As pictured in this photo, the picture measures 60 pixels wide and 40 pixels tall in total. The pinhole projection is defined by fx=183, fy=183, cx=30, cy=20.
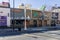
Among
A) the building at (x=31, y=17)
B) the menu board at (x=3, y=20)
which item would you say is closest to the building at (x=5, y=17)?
the menu board at (x=3, y=20)

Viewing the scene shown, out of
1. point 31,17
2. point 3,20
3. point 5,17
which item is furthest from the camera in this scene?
point 31,17

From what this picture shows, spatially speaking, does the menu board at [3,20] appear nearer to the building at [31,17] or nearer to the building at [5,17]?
the building at [5,17]

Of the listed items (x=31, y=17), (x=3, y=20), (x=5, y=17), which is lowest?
(x=3, y=20)

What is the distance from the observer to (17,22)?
5341 centimetres

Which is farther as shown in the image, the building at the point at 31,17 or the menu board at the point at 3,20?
the building at the point at 31,17

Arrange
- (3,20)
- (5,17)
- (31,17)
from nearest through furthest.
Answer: (3,20) < (5,17) < (31,17)

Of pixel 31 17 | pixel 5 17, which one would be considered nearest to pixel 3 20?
pixel 5 17

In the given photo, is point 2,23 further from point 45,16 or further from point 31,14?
point 45,16

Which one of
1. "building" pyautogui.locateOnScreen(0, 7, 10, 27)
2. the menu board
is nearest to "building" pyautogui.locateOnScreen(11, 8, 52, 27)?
"building" pyautogui.locateOnScreen(0, 7, 10, 27)

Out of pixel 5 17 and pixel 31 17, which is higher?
pixel 5 17

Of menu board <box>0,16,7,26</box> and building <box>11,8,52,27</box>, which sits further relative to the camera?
building <box>11,8,52,27</box>

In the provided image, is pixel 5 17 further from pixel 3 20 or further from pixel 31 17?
pixel 31 17

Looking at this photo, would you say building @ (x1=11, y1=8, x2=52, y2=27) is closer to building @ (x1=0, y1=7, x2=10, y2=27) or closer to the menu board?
building @ (x1=0, y1=7, x2=10, y2=27)

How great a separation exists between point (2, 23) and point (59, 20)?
1138 inches
